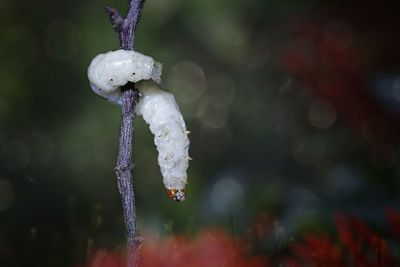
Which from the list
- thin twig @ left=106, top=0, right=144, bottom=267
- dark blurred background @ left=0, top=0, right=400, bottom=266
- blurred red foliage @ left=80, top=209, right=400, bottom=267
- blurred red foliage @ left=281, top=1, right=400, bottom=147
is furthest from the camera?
blurred red foliage @ left=281, top=1, right=400, bottom=147

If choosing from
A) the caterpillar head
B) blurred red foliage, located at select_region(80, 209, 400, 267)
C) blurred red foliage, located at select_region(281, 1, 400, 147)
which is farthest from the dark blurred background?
the caterpillar head

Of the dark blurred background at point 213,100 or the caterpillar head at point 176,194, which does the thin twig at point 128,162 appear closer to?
the caterpillar head at point 176,194

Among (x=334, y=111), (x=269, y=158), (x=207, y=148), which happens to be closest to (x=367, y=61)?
(x=334, y=111)

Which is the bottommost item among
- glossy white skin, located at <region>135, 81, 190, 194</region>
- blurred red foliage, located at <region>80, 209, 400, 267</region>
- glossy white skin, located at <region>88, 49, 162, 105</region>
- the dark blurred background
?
blurred red foliage, located at <region>80, 209, 400, 267</region>

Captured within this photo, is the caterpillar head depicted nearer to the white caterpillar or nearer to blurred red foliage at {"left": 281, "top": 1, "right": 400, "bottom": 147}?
the white caterpillar

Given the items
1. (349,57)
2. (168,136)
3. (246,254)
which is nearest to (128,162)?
(168,136)

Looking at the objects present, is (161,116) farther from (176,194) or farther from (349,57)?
(349,57)

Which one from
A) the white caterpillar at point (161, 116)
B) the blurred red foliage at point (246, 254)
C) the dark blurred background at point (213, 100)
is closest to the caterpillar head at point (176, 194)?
the white caterpillar at point (161, 116)

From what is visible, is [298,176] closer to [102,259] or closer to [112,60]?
[102,259]
